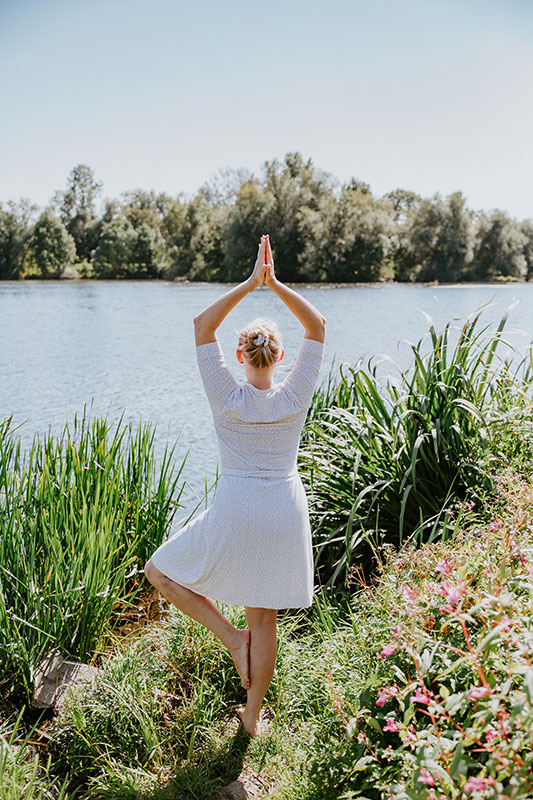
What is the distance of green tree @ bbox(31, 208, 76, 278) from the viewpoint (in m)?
50.2

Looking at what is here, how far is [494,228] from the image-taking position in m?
37.9

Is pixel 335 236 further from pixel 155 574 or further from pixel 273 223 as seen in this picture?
pixel 155 574

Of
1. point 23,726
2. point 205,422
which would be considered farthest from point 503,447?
point 205,422

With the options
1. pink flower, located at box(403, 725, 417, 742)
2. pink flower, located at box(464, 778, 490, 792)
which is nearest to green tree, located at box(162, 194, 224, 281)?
pink flower, located at box(403, 725, 417, 742)

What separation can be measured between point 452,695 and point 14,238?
53.0 metres

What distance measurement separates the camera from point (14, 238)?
49.1 metres

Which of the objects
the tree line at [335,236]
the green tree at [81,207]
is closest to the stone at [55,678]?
the tree line at [335,236]

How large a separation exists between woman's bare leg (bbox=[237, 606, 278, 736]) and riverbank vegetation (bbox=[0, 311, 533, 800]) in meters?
0.10

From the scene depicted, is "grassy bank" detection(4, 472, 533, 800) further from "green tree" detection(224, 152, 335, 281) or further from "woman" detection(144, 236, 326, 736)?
"green tree" detection(224, 152, 335, 281)

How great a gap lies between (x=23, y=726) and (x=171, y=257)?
48507 millimetres

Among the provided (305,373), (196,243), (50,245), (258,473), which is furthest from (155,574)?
(50,245)

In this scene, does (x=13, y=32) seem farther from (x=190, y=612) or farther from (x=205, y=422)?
(x=190, y=612)

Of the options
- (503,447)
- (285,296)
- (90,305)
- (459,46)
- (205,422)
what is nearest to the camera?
(285,296)

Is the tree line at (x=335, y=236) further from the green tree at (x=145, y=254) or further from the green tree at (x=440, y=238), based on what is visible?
the green tree at (x=145, y=254)
